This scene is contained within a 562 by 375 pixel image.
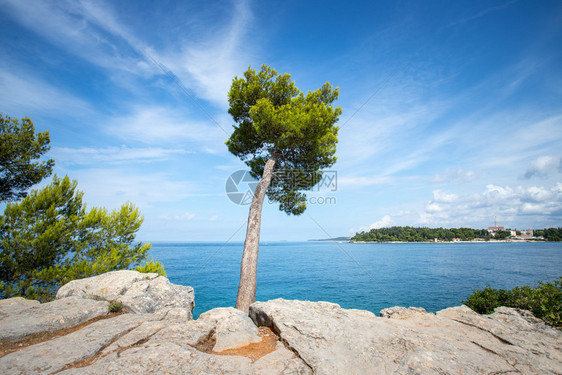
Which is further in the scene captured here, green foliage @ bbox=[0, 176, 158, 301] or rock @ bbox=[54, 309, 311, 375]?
green foliage @ bbox=[0, 176, 158, 301]

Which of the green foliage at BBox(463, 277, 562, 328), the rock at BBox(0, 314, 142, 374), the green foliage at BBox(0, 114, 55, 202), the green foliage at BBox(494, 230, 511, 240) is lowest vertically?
the green foliage at BBox(494, 230, 511, 240)

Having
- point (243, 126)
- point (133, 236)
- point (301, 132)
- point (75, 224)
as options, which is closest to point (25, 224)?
point (75, 224)

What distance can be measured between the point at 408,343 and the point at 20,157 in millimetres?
19151

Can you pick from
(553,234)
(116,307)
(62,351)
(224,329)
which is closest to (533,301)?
(224,329)

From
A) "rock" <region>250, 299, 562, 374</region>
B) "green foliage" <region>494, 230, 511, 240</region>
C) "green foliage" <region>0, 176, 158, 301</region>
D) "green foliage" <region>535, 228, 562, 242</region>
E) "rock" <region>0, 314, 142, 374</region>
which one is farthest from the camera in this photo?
"green foliage" <region>494, 230, 511, 240</region>

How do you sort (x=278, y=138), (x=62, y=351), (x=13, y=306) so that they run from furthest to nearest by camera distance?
1. (x=278, y=138)
2. (x=13, y=306)
3. (x=62, y=351)

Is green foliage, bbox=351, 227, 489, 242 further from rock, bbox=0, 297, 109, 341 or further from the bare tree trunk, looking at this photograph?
rock, bbox=0, 297, 109, 341

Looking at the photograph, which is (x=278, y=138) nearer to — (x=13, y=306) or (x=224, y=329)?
(x=224, y=329)

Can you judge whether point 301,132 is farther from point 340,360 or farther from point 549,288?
point 549,288

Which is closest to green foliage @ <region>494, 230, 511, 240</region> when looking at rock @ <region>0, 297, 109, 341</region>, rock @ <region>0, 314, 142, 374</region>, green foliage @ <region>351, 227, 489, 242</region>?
green foliage @ <region>351, 227, 489, 242</region>

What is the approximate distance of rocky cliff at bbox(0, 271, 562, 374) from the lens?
346 cm

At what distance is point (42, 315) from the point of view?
5.11m

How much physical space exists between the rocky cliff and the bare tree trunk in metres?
2.70

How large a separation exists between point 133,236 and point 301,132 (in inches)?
445
